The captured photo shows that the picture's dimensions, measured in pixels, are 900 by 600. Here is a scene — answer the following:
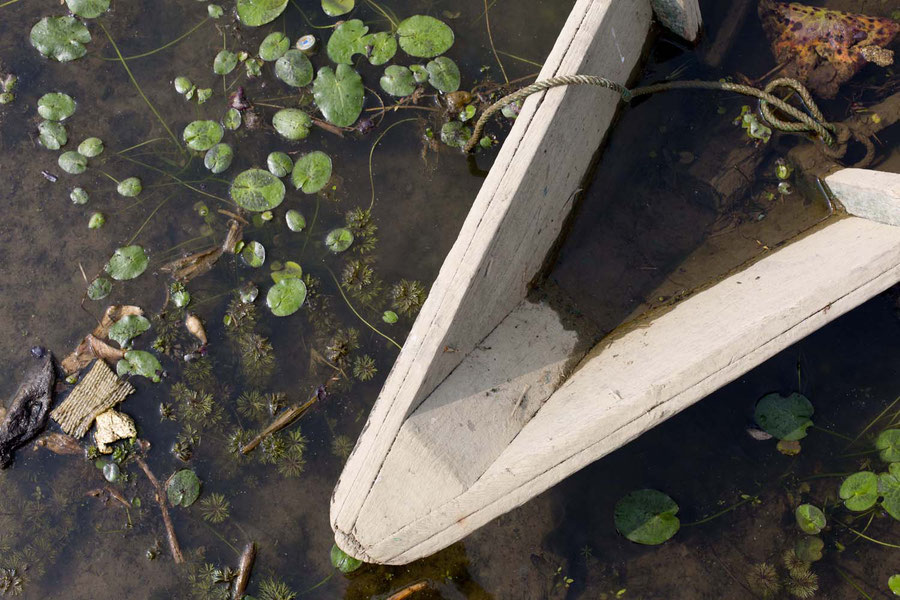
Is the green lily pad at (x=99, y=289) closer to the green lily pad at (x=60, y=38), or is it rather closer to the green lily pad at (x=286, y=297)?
the green lily pad at (x=286, y=297)

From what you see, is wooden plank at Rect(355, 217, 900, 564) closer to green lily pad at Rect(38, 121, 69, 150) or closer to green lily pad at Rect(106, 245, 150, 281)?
green lily pad at Rect(106, 245, 150, 281)

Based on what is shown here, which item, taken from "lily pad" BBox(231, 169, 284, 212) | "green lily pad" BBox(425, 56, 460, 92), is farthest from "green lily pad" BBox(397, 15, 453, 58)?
"lily pad" BBox(231, 169, 284, 212)

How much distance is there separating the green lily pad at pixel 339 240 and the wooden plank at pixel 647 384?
4.24 feet

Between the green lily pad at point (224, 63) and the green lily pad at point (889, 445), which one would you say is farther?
the green lily pad at point (224, 63)

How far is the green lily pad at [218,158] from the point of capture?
3.12m

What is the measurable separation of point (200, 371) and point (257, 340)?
1.06ft

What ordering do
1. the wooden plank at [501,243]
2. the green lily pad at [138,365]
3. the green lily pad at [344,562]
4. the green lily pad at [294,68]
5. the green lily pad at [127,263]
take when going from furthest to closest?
1. the green lily pad at [294,68]
2. the green lily pad at [127,263]
3. the green lily pad at [138,365]
4. the green lily pad at [344,562]
5. the wooden plank at [501,243]

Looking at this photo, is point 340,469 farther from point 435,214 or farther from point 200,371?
point 435,214

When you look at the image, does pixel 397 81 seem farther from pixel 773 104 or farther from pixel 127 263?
pixel 773 104

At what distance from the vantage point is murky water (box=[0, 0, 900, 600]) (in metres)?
2.86

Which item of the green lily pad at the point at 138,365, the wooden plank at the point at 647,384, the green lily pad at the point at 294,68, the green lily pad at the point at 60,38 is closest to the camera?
the wooden plank at the point at 647,384

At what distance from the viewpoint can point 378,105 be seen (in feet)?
10.4

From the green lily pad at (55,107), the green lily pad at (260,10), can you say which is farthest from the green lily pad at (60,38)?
the green lily pad at (260,10)

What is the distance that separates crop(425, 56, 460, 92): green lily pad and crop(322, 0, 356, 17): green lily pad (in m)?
0.57
